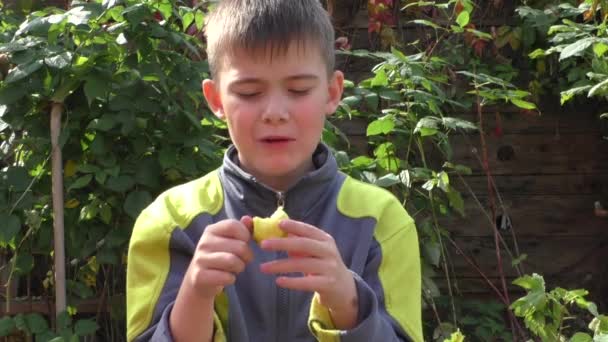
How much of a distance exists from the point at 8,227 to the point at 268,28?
1.59m

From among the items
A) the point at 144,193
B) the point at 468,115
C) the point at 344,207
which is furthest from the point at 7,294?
the point at 468,115

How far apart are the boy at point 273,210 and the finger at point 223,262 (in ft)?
0.27

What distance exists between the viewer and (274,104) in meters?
1.96

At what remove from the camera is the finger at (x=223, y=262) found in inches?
68.7

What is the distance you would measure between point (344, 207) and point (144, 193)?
1.34 metres

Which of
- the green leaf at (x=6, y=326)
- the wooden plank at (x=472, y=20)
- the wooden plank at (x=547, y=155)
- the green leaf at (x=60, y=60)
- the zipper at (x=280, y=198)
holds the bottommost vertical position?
the green leaf at (x=6, y=326)

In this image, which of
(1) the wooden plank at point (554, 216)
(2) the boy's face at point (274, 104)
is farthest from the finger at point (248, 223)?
(1) the wooden plank at point (554, 216)

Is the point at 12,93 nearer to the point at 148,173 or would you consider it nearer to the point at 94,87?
the point at 94,87

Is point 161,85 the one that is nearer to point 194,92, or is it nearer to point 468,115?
point 194,92

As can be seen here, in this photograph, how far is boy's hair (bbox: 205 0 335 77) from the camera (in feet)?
6.62

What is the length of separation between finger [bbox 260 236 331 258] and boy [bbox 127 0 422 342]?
0.11m

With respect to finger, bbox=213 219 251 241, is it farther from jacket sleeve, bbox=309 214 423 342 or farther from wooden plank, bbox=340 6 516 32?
wooden plank, bbox=340 6 516 32

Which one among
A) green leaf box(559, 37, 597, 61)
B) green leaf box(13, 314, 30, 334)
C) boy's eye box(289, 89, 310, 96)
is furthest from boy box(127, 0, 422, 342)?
green leaf box(559, 37, 597, 61)

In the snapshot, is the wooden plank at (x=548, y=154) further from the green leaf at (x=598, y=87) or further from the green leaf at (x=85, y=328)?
the green leaf at (x=85, y=328)
